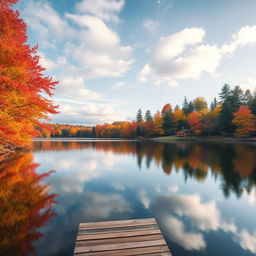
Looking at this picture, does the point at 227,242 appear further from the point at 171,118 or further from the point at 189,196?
the point at 171,118

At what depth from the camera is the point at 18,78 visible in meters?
8.52

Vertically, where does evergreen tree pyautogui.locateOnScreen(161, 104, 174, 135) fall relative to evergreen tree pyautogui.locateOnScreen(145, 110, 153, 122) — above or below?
below

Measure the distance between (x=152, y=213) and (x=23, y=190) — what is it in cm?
717

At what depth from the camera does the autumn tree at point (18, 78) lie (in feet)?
25.1

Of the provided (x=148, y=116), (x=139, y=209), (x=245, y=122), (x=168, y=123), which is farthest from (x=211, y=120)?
(x=139, y=209)

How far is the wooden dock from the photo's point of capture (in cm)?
361

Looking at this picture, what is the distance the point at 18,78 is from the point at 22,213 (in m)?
7.15

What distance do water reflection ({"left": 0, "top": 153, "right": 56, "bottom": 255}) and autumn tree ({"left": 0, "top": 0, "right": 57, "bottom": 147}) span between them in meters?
3.15

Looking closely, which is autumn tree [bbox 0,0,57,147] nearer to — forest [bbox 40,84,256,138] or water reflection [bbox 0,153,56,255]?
water reflection [bbox 0,153,56,255]

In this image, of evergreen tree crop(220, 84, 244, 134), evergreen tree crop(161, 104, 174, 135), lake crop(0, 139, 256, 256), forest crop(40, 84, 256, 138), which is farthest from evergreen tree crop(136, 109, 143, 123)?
lake crop(0, 139, 256, 256)

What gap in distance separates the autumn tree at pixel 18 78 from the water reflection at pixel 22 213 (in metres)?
3.15

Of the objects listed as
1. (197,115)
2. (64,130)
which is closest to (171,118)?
(197,115)

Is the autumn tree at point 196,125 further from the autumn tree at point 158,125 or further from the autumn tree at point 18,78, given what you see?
the autumn tree at point 18,78

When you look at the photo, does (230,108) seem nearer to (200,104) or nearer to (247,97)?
(247,97)
